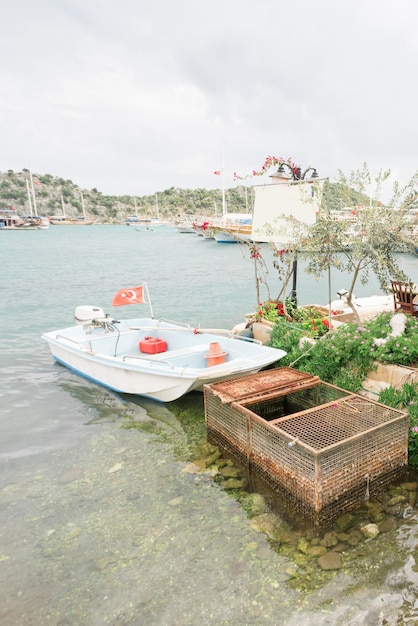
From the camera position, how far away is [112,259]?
Answer: 4238cm

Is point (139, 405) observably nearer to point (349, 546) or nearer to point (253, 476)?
point (253, 476)

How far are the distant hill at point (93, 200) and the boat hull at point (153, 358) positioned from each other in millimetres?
133698

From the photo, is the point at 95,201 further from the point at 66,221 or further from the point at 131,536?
the point at 131,536

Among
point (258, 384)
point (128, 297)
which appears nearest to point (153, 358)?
point (128, 297)

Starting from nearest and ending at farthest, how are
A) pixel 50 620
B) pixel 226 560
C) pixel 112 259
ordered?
pixel 50 620
pixel 226 560
pixel 112 259

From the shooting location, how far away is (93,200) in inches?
6501

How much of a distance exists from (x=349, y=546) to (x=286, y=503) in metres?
0.83

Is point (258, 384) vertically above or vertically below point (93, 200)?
below

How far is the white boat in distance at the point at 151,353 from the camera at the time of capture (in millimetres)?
6746

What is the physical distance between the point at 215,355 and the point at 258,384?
5.52 feet

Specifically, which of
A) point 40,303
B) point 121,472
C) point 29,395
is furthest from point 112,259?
point 121,472

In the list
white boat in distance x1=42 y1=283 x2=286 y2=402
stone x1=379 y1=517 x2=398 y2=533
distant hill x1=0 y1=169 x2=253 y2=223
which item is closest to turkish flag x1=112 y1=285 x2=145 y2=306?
white boat in distance x1=42 y1=283 x2=286 y2=402

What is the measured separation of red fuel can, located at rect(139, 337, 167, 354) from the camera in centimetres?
889

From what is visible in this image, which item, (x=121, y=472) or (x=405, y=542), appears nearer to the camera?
(x=405, y=542)
